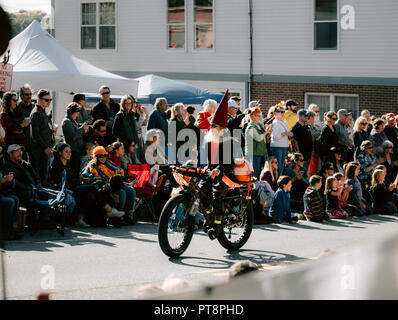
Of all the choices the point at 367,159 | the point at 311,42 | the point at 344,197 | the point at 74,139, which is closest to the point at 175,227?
the point at 74,139

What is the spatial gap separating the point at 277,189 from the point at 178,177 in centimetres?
479

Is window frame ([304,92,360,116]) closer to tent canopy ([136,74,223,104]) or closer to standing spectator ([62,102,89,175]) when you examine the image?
tent canopy ([136,74,223,104])

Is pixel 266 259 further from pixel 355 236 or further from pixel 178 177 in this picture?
pixel 355 236

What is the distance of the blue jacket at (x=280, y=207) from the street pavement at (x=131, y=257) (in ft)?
0.81

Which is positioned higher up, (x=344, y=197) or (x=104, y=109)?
(x=104, y=109)

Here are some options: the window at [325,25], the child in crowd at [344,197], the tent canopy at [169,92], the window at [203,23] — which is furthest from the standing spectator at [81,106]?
the window at [203,23]

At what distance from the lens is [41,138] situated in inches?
477

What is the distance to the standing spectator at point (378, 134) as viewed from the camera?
16.3 meters

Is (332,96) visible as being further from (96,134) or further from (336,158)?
(96,134)

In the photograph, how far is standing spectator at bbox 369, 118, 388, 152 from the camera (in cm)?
1631

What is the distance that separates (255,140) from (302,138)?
143 cm

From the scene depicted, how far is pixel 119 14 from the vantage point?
1099 inches

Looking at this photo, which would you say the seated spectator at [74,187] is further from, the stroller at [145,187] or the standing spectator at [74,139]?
the stroller at [145,187]
